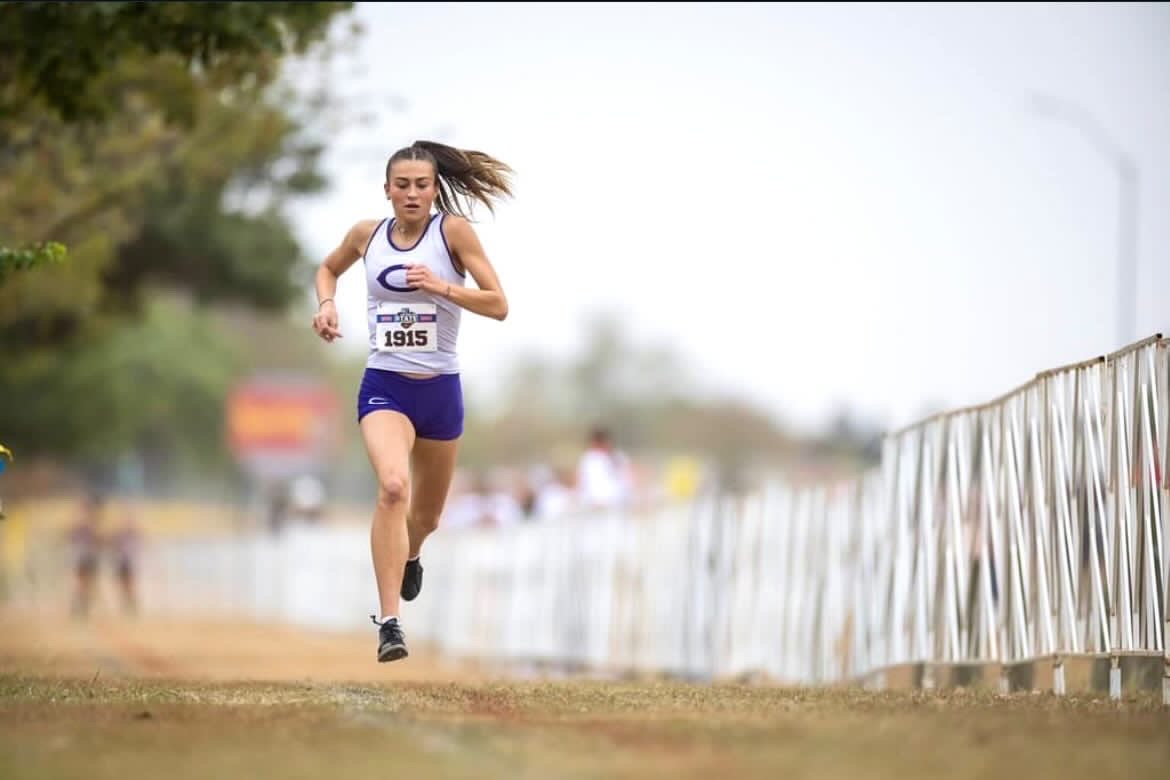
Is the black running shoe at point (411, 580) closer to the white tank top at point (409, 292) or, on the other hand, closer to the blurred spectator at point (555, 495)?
the white tank top at point (409, 292)

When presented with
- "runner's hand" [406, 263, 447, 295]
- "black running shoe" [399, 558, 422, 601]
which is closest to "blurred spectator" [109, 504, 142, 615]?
"black running shoe" [399, 558, 422, 601]

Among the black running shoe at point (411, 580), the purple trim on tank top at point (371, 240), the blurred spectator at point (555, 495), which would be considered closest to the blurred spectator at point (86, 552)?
the blurred spectator at point (555, 495)

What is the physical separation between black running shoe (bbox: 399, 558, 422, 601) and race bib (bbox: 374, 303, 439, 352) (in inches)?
62.1

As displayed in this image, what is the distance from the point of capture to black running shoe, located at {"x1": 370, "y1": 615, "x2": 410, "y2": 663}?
36.8 feet

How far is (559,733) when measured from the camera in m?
8.02

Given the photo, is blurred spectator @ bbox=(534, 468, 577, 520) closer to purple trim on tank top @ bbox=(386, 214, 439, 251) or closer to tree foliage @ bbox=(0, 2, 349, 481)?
tree foliage @ bbox=(0, 2, 349, 481)

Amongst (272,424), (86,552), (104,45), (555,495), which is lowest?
(555,495)

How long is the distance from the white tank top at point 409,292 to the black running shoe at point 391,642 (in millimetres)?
1282

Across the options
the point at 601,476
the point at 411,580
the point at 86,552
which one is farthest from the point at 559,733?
the point at 86,552

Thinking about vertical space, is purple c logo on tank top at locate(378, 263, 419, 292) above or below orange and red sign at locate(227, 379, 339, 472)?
below

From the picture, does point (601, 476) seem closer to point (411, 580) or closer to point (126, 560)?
point (411, 580)

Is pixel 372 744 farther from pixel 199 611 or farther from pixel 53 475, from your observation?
pixel 53 475

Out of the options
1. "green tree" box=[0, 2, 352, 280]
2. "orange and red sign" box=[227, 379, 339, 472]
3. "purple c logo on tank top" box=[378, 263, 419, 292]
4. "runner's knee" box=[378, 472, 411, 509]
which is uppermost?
"orange and red sign" box=[227, 379, 339, 472]

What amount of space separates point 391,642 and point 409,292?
1.71 meters
